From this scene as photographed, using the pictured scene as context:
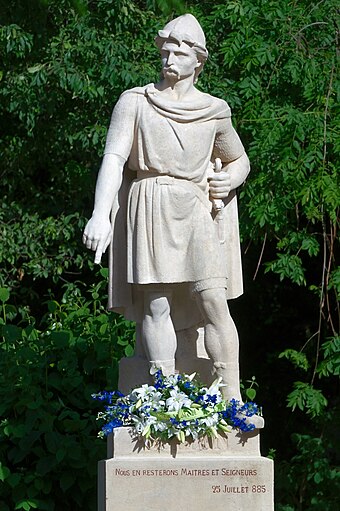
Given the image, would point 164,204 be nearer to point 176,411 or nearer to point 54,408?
point 176,411

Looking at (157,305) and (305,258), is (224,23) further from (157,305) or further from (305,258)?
(157,305)

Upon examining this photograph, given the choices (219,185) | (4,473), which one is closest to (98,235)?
(219,185)

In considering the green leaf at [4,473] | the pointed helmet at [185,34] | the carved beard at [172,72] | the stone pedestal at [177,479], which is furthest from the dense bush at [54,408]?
the pointed helmet at [185,34]

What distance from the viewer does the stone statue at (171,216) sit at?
31.4 feet

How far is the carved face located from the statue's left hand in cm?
67

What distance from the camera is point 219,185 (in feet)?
32.4

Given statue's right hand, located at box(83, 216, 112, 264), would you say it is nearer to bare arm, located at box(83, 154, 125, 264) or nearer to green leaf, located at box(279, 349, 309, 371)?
bare arm, located at box(83, 154, 125, 264)

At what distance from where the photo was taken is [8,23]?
15.0 m

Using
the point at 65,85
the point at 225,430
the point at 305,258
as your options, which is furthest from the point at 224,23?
the point at 225,430

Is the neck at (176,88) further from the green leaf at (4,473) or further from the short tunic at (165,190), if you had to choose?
the green leaf at (4,473)

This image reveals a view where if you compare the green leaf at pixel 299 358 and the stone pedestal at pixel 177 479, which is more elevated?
the green leaf at pixel 299 358

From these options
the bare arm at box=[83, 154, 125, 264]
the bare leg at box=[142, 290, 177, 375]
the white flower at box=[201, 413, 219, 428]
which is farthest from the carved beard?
the white flower at box=[201, 413, 219, 428]

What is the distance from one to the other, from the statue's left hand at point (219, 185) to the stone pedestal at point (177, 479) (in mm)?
1632

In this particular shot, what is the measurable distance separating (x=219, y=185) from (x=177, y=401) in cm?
144
